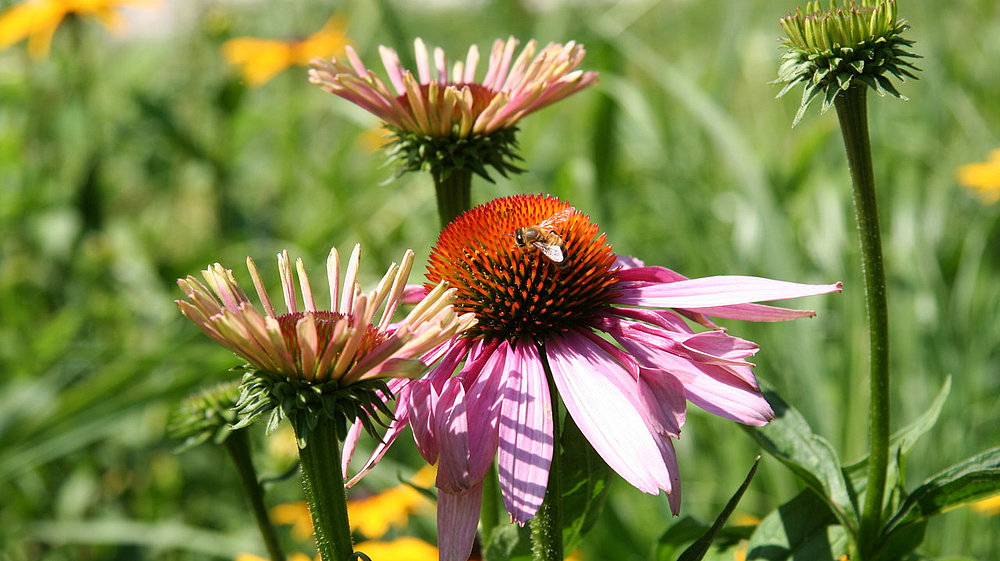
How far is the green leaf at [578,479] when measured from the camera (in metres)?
0.59

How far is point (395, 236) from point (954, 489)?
1.38 m

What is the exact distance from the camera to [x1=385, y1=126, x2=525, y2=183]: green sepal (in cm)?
73

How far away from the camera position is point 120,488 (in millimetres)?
1732

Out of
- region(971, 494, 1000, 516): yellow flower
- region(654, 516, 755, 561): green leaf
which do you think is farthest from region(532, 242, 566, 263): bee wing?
region(971, 494, 1000, 516): yellow flower

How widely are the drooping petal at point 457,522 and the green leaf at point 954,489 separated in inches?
11.4

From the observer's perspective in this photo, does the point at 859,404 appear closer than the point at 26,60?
Yes

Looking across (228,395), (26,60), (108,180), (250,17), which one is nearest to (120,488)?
(108,180)

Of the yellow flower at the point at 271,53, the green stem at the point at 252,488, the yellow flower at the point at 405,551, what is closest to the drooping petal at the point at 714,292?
the green stem at the point at 252,488

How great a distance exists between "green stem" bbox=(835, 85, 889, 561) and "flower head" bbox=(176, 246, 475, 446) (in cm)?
26

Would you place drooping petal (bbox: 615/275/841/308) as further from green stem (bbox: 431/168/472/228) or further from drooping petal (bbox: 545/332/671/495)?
green stem (bbox: 431/168/472/228)

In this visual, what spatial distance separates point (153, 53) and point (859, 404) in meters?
2.02

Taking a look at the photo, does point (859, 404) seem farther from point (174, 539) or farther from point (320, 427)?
point (320, 427)

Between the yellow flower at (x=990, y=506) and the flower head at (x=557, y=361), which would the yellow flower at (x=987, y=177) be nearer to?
the yellow flower at (x=990, y=506)

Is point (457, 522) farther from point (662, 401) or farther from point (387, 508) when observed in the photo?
point (387, 508)
